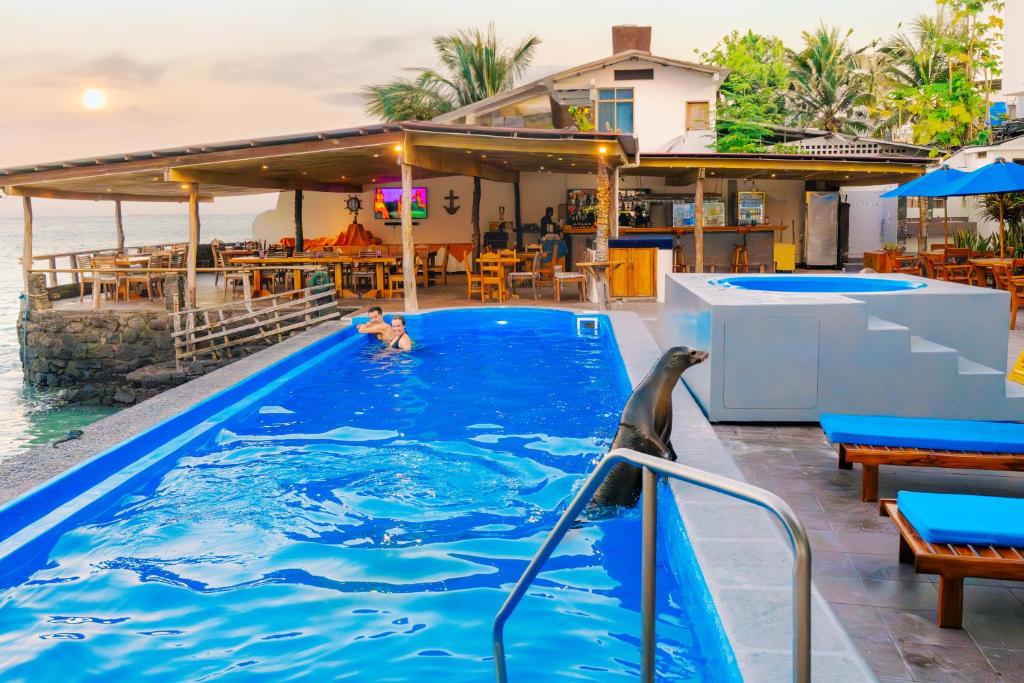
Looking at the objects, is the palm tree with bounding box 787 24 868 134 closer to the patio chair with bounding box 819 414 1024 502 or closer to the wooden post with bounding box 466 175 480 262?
the wooden post with bounding box 466 175 480 262

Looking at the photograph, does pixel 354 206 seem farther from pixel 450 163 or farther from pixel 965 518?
pixel 965 518

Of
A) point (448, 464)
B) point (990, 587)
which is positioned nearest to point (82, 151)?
point (448, 464)

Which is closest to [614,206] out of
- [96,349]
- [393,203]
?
[393,203]

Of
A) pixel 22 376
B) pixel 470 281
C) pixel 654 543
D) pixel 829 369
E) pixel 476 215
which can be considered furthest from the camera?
pixel 476 215

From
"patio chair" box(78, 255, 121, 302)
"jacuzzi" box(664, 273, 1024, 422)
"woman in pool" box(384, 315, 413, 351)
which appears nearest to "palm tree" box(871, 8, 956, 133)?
"woman in pool" box(384, 315, 413, 351)

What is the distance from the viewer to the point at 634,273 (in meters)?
14.6

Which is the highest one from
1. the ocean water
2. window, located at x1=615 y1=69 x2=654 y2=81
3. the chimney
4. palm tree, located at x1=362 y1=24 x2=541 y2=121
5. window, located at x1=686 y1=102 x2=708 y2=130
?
palm tree, located at x1=362 y1=24 x2=541 y2=121

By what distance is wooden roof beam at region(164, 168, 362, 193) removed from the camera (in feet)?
42.8

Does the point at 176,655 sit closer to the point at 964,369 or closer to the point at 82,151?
the point at 964,369

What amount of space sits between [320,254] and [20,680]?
553 inches

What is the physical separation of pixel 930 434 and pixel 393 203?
1803 cm

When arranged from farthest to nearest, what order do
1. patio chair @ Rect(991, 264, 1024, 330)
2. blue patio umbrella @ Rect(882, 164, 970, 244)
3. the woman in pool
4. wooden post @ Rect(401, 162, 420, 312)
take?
1. wooden post @ Rect(401, 162, 420, 312)
2. blue patio umbrella @ Rect(882, 164, 970, 244)
3. the woman in pool
4. patio chair @ Rect(991, 264, 1024, 330)

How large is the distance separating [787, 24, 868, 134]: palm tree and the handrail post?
35.7 meters

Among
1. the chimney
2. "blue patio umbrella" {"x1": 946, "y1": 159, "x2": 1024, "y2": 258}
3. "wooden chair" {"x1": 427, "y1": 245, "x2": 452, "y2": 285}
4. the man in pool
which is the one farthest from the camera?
the chimney
